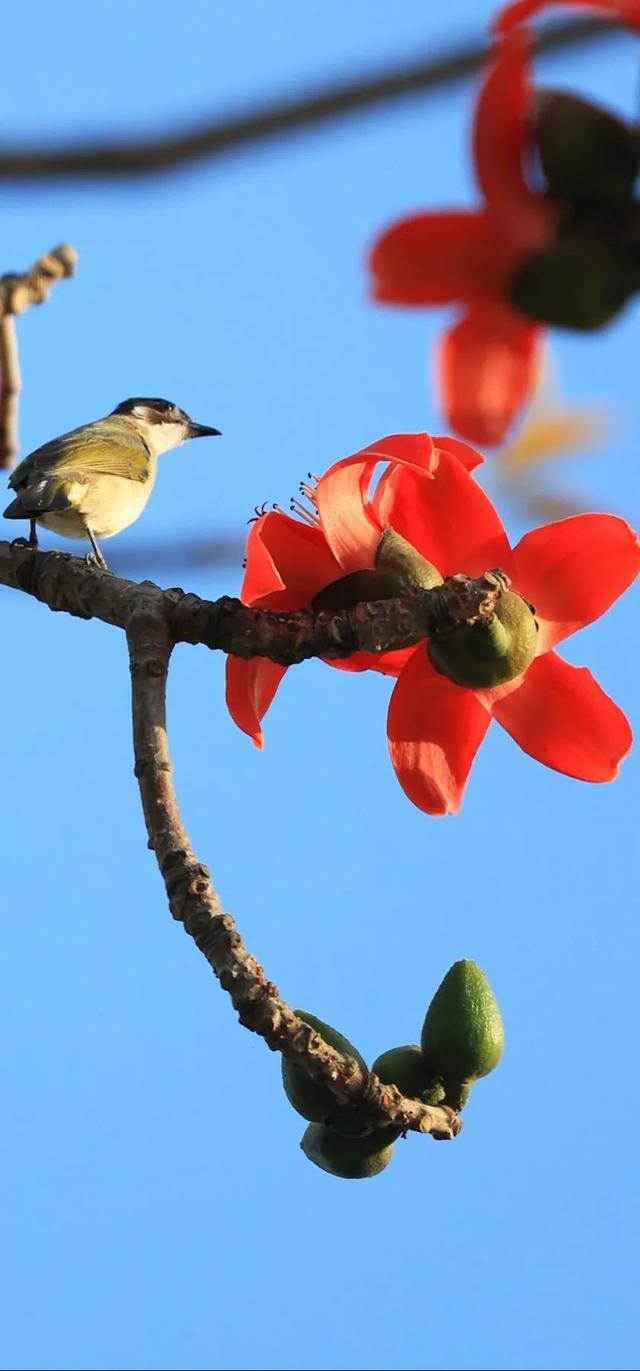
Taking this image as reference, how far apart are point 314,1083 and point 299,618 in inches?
15.6

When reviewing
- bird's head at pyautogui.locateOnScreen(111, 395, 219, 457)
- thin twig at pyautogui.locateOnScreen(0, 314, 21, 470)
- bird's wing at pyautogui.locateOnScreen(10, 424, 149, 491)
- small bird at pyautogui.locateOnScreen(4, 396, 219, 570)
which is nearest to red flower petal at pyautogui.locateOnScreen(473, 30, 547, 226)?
thin twig at pyautogui.locateOnScreen(0, 314, 21, 470)

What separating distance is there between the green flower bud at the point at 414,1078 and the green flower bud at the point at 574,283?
34.0 inches

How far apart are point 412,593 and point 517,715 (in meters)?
0.17

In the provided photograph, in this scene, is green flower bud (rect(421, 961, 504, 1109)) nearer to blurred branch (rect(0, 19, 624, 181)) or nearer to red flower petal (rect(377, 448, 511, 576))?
red flower petal (rect(377, 448, 511, 576))

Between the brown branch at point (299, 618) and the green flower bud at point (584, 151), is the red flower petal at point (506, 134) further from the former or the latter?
the brown branch at point (299, 618)

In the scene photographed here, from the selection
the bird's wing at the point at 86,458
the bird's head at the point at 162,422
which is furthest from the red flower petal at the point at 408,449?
the bird's head at the point at 162,422

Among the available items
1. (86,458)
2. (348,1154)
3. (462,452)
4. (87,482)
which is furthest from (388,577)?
(86,458)

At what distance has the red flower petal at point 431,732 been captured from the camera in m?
1.50

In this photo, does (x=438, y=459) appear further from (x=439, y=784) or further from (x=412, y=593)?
(x=439, y=784)

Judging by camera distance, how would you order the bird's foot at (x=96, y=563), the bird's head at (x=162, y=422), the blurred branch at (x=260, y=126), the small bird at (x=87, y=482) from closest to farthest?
the blurred branch at (x=260, y=126), the bird's foot at (x=96, y=563), the small bird at (x=87, y=482), the bird's head at (x=162, y=422)

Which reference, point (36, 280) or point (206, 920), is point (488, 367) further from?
point (36, 280)

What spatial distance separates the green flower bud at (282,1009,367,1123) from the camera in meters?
1.39

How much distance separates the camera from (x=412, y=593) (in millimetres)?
1447

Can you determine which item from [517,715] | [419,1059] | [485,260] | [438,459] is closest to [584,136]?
[485,260]
